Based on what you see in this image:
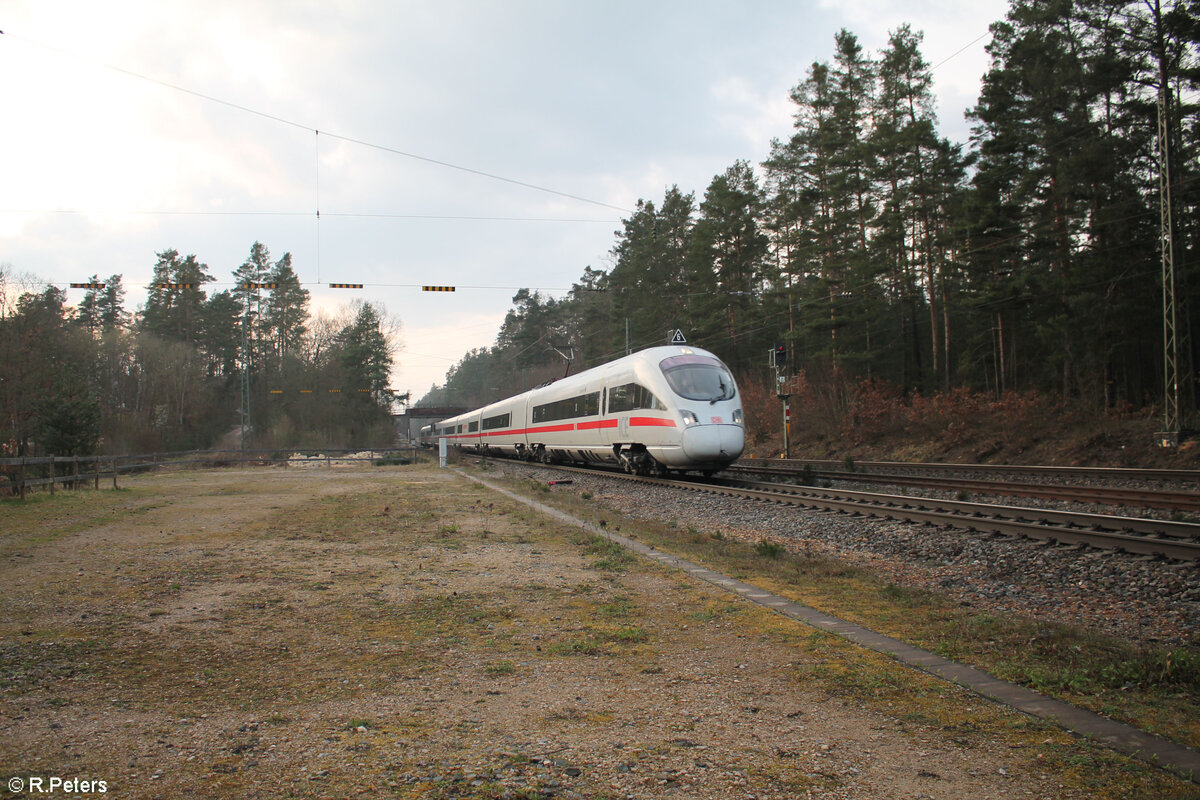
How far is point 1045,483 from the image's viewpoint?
51.1 ft

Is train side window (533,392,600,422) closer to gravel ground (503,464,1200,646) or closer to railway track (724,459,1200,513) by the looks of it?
railway track (724,459,1200,513)

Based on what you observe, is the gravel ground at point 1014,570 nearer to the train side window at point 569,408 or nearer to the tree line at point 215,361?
the train side window at point 569,408

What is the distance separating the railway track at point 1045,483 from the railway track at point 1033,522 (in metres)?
2.25

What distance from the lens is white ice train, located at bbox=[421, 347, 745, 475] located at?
16703mm

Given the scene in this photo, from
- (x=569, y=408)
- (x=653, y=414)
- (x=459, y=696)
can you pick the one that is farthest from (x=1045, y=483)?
(x=459, y=696)

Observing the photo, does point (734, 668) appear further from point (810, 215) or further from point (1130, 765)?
point (810, 215)

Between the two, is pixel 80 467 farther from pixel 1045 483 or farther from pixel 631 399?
pixel 1045 483

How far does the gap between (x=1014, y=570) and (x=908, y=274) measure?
32108mm

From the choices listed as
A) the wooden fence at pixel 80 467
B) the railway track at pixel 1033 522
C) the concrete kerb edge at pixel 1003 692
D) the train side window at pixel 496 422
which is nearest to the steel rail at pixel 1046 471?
the railway track at pixel 1033 522

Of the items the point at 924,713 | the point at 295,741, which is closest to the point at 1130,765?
the point at 924,713

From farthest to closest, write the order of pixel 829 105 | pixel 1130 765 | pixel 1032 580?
1. pixel 829 105
2. pixel 1032 580
3. pixel 1130 765

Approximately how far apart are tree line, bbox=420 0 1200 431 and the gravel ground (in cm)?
1408

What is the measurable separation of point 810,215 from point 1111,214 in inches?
578

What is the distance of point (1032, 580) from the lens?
23.5ft
